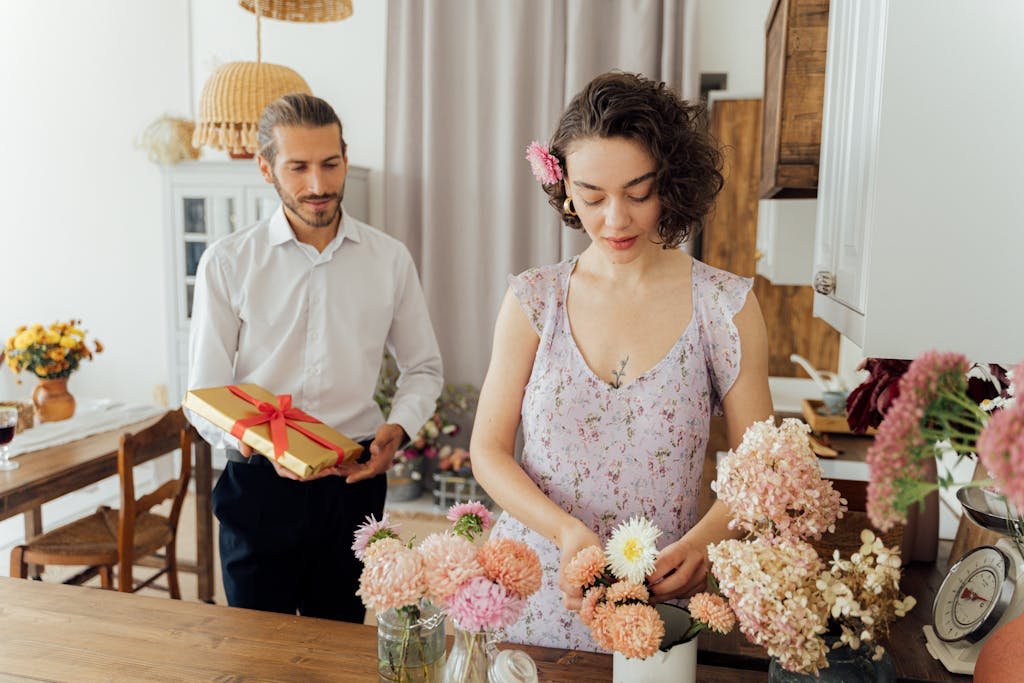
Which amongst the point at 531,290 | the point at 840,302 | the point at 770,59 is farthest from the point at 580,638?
the point at 770,59

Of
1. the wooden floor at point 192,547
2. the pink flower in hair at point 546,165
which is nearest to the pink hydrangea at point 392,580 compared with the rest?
the pink flower in hair at point 546,165

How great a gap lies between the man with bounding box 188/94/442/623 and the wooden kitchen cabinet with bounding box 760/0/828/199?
3.26 ft

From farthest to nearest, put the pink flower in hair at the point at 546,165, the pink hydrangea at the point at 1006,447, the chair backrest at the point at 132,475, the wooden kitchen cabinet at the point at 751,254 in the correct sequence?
the wooden kitchen cabinet at the point at 751,254 → the chair backrest at the point at 132,475 → the pink flower in hair at the point at 546,165 → the pink hydrangea at the point at 1006,447

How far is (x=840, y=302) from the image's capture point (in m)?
1.37

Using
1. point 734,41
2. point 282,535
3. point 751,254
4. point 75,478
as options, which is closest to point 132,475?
point 75,478

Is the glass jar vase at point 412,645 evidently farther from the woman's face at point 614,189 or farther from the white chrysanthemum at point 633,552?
the woman's face at point 614,189

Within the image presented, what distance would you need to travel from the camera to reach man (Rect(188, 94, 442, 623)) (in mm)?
1921

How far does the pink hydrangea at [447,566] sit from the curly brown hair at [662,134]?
0.62 meters

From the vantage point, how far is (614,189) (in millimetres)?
1185

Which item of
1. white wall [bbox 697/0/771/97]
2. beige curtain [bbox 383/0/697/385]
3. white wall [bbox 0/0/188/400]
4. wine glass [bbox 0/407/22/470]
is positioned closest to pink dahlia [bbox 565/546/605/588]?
wine glass [bbox 0/407/22/470]

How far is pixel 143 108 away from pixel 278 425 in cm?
375

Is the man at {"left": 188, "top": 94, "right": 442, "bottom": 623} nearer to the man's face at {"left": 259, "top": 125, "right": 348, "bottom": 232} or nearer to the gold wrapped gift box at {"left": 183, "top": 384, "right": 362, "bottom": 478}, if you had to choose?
the man's face at {"left": 259, "top": 125, "right": 348, "bottom": 232}

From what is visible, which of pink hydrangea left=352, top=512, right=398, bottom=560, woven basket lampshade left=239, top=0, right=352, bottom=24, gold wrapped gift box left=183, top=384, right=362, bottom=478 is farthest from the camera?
woven basket lampshade left=239, top=0, right=352, bottom=24

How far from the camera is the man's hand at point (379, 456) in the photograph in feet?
6.04
